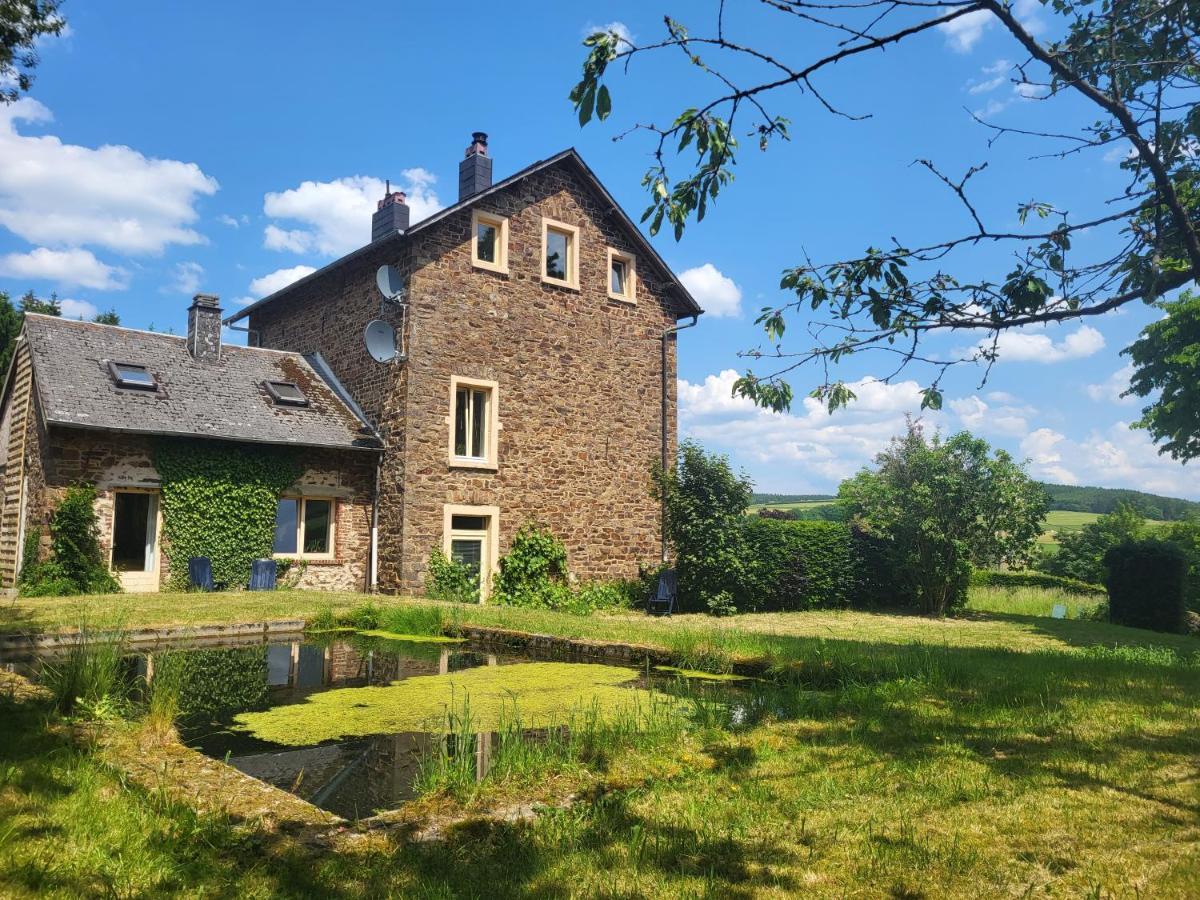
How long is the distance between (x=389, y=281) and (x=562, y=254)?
3.96m

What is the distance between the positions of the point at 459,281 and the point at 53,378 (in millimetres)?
7033

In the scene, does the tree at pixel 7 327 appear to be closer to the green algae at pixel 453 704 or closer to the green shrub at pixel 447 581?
the green shrub at pixel 447 581

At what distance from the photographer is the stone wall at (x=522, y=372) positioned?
1515 cm

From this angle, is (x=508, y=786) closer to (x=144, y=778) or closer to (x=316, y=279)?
(x=144, y=778)

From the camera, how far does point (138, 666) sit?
25.5 feet

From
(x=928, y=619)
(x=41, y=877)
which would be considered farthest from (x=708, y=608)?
(x=41, y=877)

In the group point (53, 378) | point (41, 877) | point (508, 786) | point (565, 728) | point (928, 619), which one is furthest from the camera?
point (928, 619)

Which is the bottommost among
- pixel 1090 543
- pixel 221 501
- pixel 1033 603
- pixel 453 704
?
pixel 1033 603

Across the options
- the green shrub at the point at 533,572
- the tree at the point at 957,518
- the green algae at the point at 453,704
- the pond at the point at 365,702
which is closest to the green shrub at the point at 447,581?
the green shrub at the point at 533,572

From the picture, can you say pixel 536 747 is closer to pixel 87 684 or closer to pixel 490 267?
pixel 87 684

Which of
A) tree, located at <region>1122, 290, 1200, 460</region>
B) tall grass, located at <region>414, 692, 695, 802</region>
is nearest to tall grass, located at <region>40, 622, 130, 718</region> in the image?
tall grass, located at <region>414, 692, 695, 802</region>

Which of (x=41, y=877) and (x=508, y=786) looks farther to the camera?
(x=508, y=786)

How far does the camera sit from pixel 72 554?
13.3 metres

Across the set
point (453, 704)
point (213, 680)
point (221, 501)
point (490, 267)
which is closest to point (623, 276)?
point (490, 267)
